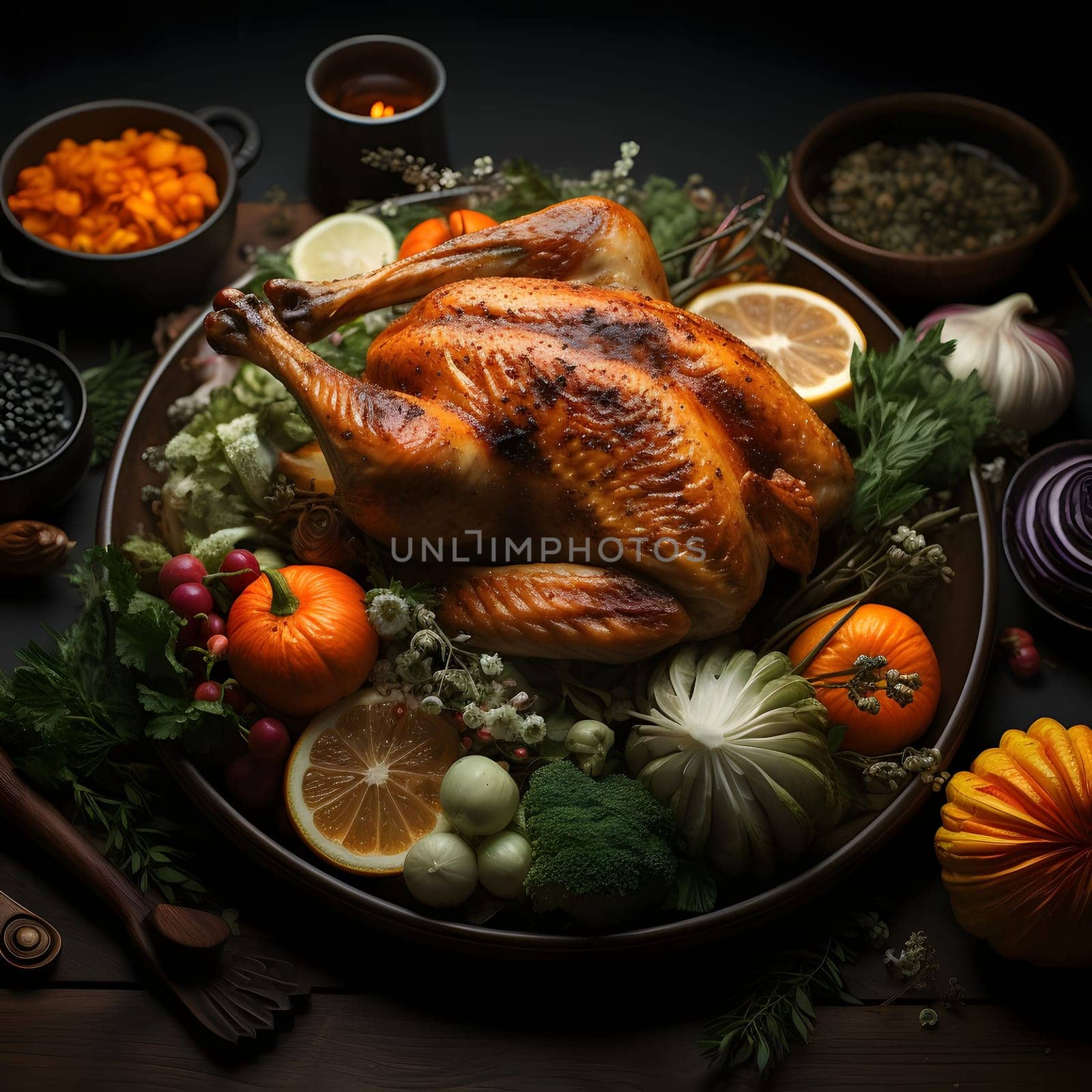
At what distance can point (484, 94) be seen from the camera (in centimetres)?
426

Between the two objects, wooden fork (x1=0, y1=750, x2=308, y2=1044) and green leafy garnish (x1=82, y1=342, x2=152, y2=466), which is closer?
wooden fork (x1=0, y1=750, x2=308, y2=1044)

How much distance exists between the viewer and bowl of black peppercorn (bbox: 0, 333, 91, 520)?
10.5ft

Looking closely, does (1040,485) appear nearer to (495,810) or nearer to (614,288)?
(614,288)

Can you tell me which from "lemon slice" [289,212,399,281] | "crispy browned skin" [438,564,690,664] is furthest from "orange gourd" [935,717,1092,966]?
"lemon slice" [289,212,399,281]

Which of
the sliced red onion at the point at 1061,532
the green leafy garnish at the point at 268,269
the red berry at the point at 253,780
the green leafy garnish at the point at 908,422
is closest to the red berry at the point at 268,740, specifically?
the red berry at the point at 253,780

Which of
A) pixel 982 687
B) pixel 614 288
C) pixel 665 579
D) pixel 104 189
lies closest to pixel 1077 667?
pixel 982 687

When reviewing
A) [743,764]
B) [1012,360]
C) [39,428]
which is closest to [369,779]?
[743,764]

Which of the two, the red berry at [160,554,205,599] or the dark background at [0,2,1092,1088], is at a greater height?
the dark background at [0,2,1092,1088]

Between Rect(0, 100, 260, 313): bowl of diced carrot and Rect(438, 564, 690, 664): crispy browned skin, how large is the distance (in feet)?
5.16

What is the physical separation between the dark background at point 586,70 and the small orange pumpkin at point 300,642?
5.91ft

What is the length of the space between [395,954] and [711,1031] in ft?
2.46

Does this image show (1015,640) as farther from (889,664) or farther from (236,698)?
(236,698)

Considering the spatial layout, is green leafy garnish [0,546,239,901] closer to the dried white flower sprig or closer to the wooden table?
the wooden table

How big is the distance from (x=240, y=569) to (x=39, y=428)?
89cm
